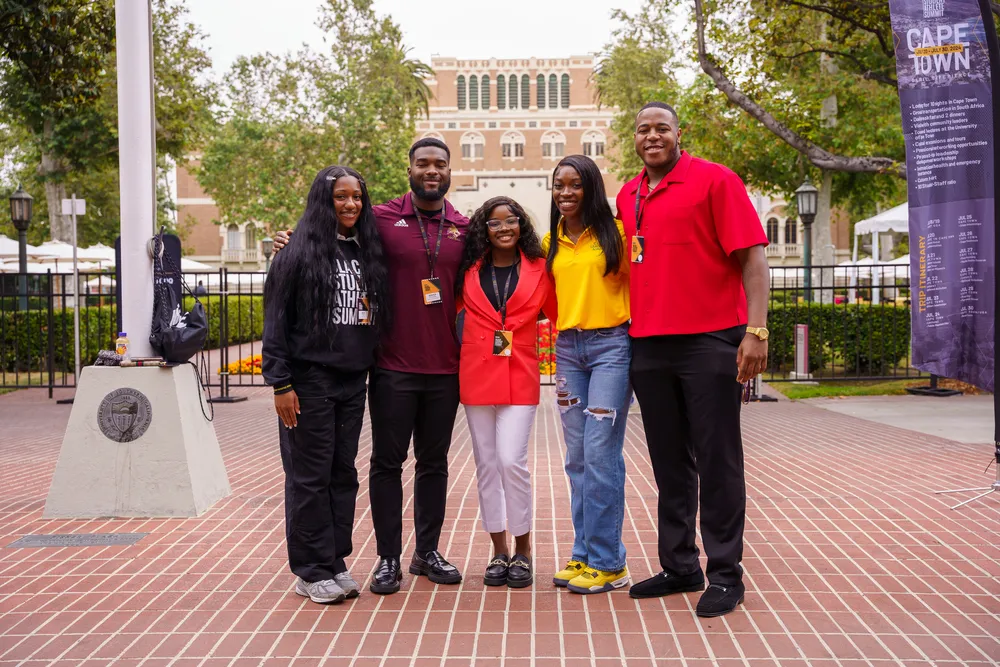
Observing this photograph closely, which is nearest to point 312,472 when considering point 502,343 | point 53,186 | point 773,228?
point 502,343

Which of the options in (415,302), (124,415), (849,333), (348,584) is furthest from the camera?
(849,333)

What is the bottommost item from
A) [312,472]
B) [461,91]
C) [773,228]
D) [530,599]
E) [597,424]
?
[530,599]

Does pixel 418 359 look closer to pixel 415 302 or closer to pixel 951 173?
pixel 415 302

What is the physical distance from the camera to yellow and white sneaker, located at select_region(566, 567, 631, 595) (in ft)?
13.4

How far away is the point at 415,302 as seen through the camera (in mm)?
4207

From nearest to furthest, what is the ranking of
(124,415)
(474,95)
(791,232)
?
1. (124,415)
2. (791,232)
3. (474,95)

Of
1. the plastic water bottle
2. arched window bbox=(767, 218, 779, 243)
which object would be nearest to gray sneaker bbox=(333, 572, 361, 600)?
the plastic water bottle

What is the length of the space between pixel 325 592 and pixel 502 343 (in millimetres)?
1364

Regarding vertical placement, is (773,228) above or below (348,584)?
above

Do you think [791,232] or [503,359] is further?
[791,232]

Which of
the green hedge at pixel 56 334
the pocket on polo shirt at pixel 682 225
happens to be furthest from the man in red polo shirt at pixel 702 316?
the green hedge at pixel 56 334

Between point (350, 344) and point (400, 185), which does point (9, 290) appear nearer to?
point (350, 344)

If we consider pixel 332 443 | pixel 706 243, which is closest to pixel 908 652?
pixel 706 243

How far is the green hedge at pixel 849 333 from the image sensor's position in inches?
553
